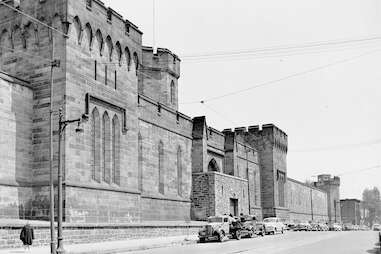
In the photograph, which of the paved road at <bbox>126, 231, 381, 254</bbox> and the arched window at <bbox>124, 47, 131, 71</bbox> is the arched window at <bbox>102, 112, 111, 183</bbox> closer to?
the arched window at <bbox>124, 47, 131, 71</bbox>

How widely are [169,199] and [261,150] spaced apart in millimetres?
27273

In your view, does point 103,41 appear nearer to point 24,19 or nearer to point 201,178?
point 24,19

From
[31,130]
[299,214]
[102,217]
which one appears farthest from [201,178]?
[299,214]

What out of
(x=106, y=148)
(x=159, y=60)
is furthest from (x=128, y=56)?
(x=159, y=60)

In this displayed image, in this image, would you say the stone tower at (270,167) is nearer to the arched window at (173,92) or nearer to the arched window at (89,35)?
the arched window at (173,92)

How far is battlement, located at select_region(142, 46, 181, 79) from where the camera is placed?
156 ft

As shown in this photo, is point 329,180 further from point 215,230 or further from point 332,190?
point 215,230

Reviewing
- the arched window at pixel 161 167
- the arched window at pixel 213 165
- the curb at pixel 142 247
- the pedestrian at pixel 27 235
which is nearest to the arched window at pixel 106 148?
the curb at pixel 142 247

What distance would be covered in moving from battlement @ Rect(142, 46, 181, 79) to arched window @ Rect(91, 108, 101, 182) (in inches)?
776

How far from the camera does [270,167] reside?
62.1 metres

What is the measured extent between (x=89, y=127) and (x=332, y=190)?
9200 centimetres

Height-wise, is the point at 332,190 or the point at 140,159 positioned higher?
the point at 140,159

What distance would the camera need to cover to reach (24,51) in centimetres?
2716

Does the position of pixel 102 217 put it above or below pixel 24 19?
below
